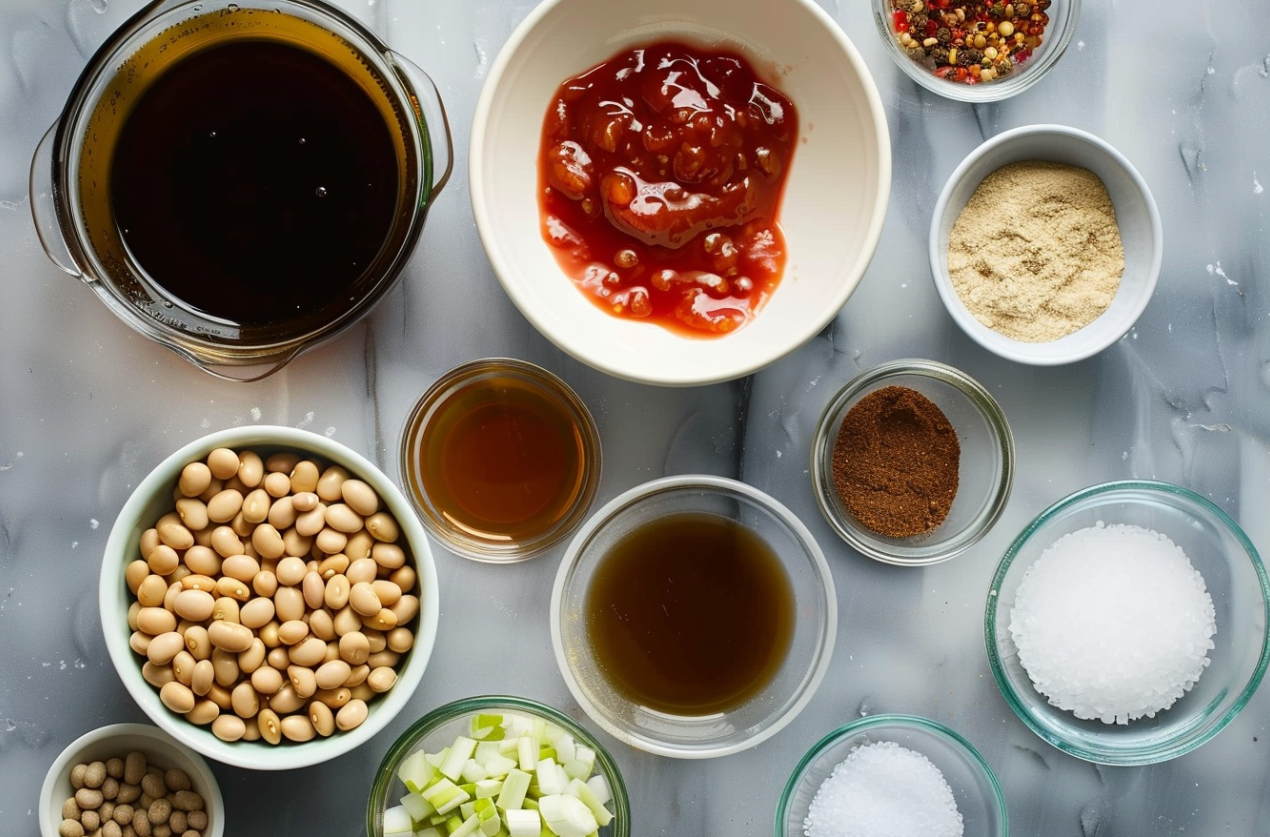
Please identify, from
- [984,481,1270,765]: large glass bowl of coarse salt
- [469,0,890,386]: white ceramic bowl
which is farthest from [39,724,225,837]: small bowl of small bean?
[984,481,1270,765]: large glass bowl of coarse salt

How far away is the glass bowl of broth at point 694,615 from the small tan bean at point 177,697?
0.58 metres

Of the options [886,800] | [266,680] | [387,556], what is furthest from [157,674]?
[886,800]

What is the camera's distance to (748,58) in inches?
59.1

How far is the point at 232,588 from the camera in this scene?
57.9 inches

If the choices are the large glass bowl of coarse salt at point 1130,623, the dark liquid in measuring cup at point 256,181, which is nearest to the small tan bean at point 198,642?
the dark liquid in measuring cup at point 256,181

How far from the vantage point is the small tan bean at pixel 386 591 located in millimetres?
1489

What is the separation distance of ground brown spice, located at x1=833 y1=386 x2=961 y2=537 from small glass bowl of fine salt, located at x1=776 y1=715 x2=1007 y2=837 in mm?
341

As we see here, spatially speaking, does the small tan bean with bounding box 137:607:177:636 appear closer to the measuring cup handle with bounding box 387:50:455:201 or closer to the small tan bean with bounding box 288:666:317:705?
the small tan bean with bounding box 288:666:317:705

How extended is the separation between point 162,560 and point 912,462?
1173mm

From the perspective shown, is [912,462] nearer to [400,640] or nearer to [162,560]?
[400,640]

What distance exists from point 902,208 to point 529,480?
78 cm

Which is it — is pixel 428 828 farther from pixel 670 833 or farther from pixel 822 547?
pixel 822 547

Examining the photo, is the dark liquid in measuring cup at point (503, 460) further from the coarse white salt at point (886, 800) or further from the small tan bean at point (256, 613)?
Answer: the coarse white salt at point (886, 800)

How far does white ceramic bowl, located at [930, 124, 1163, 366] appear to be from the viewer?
1565 mm
